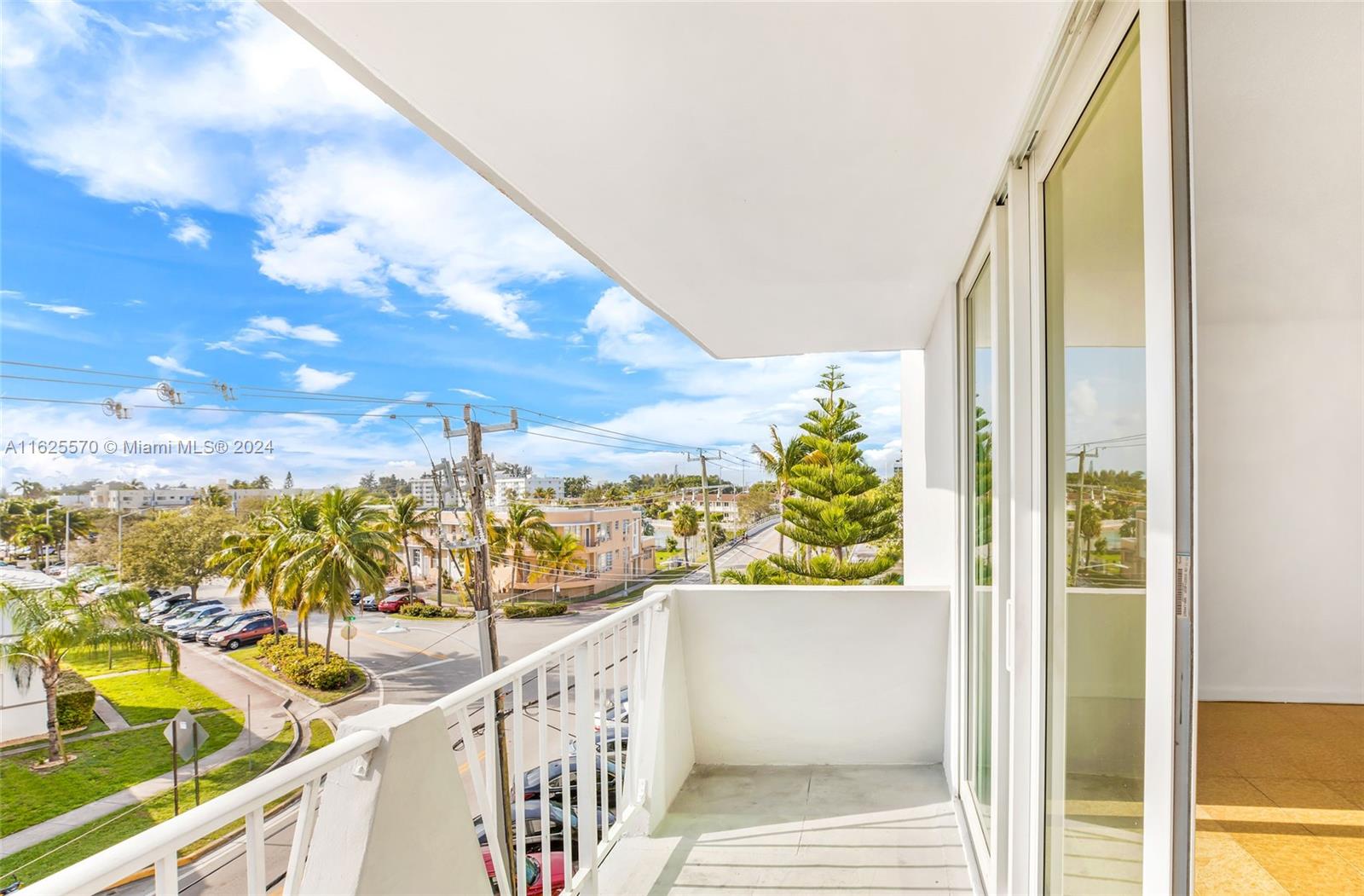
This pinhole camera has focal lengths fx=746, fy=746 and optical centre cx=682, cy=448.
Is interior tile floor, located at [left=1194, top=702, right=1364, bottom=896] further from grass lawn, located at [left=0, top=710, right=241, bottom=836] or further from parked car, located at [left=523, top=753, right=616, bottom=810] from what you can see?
grass lawn, located at [left=0, top=710, right=241, bottom=836]

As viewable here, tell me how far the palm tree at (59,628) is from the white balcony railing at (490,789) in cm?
1408

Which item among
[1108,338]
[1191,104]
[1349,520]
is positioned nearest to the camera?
[1191,104]

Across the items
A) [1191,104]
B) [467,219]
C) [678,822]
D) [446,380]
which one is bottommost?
[678,822]

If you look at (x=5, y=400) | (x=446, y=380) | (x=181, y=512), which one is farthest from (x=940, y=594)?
(x=446, y=380)

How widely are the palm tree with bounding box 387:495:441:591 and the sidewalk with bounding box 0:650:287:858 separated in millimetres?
4718

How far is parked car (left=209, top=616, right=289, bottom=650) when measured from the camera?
19141 mm

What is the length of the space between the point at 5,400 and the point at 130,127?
1311 cm

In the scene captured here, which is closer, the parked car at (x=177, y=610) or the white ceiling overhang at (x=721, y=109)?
the white ceiling overhang at (x=721, y=109)

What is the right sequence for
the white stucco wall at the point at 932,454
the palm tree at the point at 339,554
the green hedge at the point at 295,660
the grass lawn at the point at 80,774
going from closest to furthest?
the white stucco wall at the point at 932,454
the grass lawn at the point at 80,774
the palm tree at the point at 339,554
the green hedge at the point at 295,660

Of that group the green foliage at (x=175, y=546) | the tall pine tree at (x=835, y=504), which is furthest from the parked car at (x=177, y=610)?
the tall pine tree at (x=835, y=504)

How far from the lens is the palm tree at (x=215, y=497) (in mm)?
19078

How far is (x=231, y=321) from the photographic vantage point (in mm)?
29922

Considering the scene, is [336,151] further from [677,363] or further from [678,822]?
[678,822]

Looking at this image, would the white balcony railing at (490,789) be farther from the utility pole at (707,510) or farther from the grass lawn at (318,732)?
the grass lawn at (318,732)
